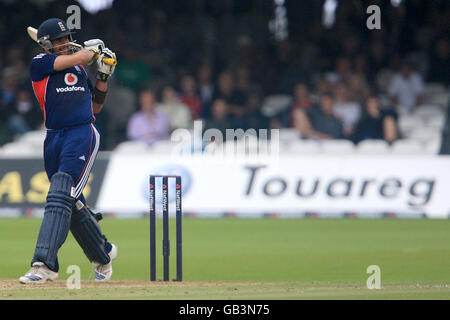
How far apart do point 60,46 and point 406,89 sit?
37.9 feet

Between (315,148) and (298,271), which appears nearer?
(298,271)

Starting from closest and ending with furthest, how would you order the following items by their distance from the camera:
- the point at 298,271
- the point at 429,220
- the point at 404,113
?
the point at 298,271
the point at 429,220
the point at 404,113

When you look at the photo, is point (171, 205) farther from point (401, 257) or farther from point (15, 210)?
point (401, 257)

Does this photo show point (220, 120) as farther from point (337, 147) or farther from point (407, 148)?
point (407, 148)

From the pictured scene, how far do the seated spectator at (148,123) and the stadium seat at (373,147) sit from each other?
11.7 ft

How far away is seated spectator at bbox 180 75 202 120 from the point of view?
59.8 feet

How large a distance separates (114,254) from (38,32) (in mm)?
2115

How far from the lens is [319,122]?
17547mm

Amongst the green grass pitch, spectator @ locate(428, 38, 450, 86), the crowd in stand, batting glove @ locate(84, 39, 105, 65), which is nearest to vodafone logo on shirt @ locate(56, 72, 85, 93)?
batting glove @ locate(84, 39, 105, 65)

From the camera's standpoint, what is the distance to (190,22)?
2028 cm

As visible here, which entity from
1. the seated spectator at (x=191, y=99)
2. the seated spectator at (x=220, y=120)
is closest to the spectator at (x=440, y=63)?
the seated spectator at (x=220, y=120)

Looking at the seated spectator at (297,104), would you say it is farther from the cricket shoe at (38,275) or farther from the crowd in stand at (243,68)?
the cricket shoe at (38,275)

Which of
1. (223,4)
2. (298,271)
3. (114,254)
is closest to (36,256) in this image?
(114,254)

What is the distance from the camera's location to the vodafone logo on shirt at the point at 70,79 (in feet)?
28.3
